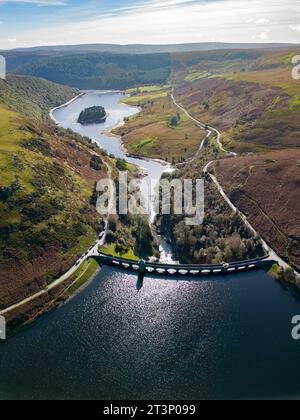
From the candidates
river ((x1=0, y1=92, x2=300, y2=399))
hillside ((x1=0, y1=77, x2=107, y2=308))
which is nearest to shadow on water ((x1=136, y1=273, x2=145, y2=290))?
river ((x1=0, y1=92, x2=300, y2=399))

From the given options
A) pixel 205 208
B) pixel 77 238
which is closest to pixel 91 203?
pixel 77 238

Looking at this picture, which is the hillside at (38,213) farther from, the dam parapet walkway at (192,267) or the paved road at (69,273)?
the dam parapet walkway at (192,267)

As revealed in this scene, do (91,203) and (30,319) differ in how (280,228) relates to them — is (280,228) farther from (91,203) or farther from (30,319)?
(30,319)

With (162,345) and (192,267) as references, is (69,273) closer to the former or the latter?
(192,267)

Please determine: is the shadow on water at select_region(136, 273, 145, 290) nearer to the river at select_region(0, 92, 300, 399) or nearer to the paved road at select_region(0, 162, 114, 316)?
the river at select_region(0, 92, 300, 399)

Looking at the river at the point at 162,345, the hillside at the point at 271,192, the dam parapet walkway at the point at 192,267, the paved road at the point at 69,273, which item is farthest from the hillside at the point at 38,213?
the hillside at the point at 271,192
